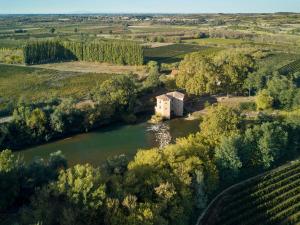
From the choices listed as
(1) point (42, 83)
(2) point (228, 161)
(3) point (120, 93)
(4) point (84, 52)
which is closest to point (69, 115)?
→ (3) point (120, 93)

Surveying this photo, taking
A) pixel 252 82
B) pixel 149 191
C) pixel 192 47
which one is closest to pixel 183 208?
pixel 149 191

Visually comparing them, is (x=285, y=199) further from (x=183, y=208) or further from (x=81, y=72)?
(x=81, y=72)

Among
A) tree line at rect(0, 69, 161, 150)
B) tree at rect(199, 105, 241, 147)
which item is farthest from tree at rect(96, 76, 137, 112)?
tree at rect(199, 105, 241, 147)

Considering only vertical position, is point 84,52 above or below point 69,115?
below

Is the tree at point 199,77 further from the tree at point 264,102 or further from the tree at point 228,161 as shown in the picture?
the tree at point 228,161

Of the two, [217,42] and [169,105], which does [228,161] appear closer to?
[169,105]
